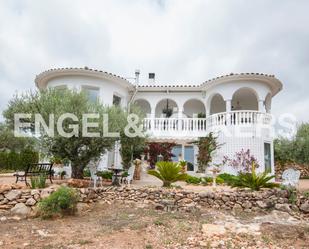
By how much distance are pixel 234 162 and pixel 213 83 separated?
5282mm

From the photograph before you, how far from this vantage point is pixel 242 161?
17.2m

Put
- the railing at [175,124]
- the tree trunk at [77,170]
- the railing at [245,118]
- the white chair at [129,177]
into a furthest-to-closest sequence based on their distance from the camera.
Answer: the railing at [175,124], the railing at [245,118], the white chair at [129,177], the tree trunk at [77,170]

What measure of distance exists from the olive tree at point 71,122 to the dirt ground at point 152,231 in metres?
2.84

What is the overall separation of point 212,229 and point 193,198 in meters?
2.74

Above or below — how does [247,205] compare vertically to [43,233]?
above

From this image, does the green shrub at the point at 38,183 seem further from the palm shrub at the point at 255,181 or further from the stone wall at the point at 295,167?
the stone wall at the point at 295,167

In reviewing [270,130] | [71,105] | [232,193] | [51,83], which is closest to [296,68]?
[270,130]

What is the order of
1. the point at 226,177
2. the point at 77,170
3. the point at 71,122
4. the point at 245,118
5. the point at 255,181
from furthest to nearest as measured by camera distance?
1. the point at 245,118
2. the point at 226,177
3. the point at 77,170
4. the point at 255,181
5. the point at 71,122

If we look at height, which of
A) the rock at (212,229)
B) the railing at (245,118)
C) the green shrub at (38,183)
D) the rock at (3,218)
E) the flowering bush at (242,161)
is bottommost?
the rock at (3,218)

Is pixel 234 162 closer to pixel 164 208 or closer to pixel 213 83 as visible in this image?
pixel 213 83

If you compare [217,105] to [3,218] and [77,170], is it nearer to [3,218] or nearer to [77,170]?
[77,170]

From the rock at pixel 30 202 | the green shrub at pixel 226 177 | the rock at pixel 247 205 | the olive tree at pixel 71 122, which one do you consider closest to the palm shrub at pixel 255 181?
the rock at pixel 247 205

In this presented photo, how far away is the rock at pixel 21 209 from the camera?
9.97 metres

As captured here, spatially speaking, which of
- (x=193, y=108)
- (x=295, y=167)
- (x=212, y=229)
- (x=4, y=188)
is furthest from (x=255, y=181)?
(x=295, y=167)
